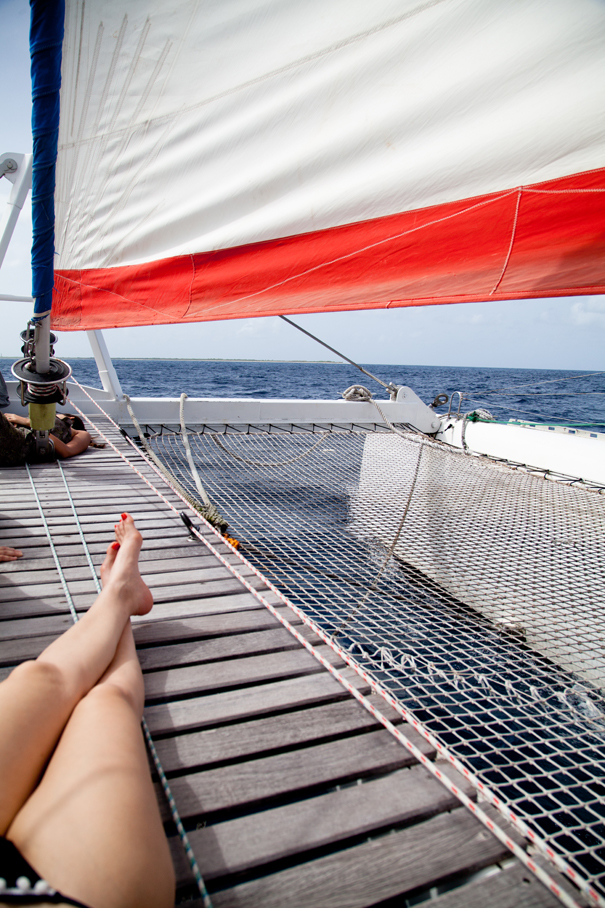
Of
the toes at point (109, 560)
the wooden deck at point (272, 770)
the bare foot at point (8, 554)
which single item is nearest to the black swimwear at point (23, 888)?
the wooden deck at point (272, 770)

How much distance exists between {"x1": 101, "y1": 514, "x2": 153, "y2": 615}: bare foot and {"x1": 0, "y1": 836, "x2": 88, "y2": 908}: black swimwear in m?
0.92

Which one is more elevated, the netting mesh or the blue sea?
the blue sea

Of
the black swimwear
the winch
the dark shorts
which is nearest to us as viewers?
the black swimwear

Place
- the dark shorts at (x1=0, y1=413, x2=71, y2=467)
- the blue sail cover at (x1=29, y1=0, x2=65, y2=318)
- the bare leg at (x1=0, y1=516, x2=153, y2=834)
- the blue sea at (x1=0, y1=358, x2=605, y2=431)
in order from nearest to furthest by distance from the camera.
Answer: the bare leg at (x1=0, y1=516, x2=153, y2=834) → the blue sail cover at (x1=29, y1=0, x2=65, y2=318) → the dark shorts at (x1=0, y1=413, x2=71, y2=467) → the blue sea at (x1=0, y1=358, x2=605, y2=431)

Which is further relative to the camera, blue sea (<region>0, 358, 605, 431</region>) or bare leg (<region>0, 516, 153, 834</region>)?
blue sea (<region>0, 358, 605, 431</region>)

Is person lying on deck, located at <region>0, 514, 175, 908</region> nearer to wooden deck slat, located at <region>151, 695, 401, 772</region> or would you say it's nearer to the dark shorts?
wooden deck slat, located at <region>151, 695, 401, 772</region>

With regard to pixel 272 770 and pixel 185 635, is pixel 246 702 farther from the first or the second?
pixel 185 635

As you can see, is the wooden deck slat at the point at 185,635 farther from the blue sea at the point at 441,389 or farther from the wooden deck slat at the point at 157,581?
the blue sea at the point at 441,389

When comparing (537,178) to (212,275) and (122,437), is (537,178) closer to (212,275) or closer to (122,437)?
(212,275)

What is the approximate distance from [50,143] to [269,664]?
213 centimetres

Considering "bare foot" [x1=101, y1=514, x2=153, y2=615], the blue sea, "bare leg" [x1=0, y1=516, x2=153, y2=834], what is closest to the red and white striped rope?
"bare foot" [x1=101, y1=514, x2=153, y2=615]

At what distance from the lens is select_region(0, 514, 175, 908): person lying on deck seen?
82cm

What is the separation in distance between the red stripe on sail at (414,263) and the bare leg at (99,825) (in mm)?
1401

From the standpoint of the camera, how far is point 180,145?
1.80 metres
